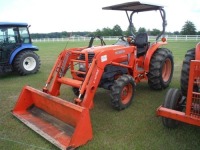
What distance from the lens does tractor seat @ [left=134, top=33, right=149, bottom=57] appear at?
256 inches

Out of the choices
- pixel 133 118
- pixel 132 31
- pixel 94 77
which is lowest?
pixel 133 118

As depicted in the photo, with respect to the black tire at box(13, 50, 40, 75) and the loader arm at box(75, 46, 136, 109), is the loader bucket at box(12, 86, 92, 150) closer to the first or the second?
the loader arm at box(75, 46, 136, 109)

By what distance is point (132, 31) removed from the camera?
23.5 feet

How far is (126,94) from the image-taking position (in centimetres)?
540

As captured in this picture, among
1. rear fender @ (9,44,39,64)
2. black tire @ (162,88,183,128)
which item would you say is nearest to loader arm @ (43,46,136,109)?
black tire @ (162,88,183,128)

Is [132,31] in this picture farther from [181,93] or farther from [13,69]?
A: [13,69]

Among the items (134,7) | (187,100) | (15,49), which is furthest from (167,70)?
(15,49)

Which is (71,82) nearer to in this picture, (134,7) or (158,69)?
(158,69)

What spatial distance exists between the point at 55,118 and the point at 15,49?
5.62 m

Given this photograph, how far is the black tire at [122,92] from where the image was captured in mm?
4949

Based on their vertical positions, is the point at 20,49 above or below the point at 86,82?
above

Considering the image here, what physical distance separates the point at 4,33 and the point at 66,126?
6201 millimetres

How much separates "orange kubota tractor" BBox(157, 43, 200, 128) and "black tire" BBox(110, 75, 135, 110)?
114 cm

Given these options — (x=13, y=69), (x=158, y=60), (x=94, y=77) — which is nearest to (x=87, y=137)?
(x=94, y=77)
